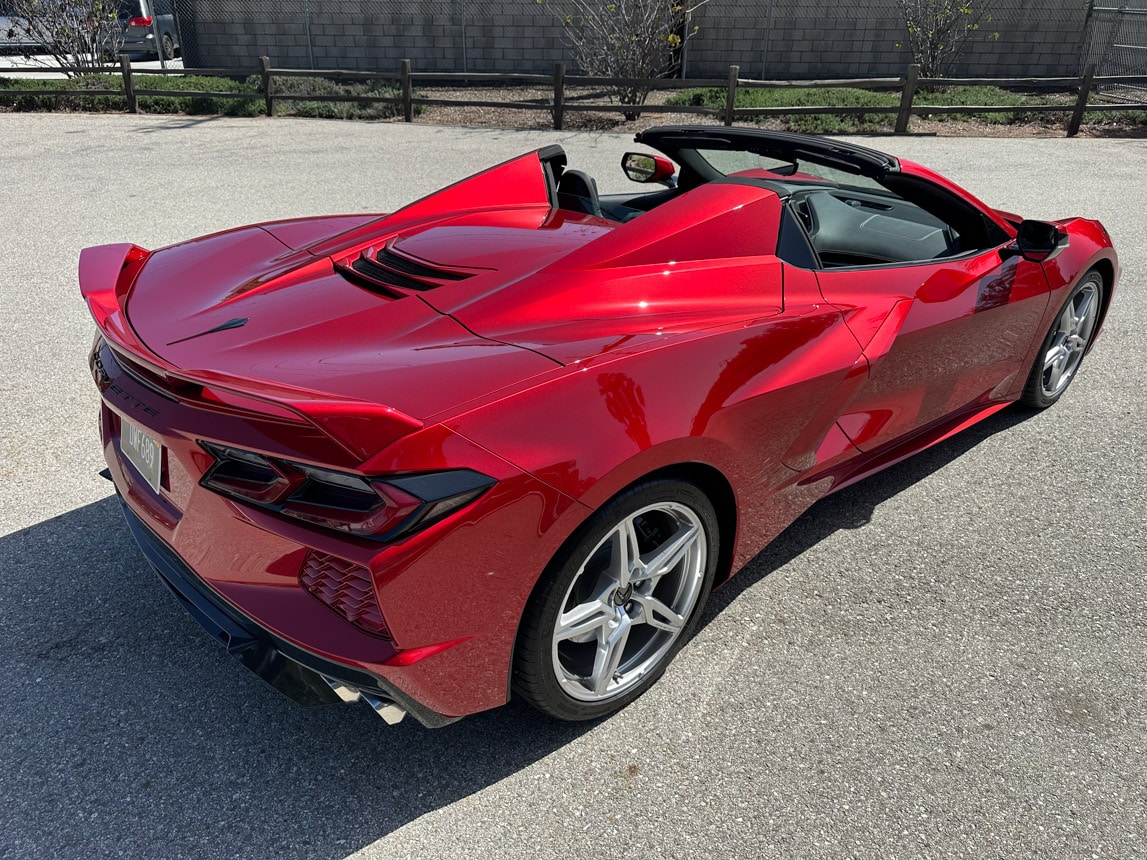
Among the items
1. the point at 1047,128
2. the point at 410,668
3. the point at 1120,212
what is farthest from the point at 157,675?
the point at 1047,128

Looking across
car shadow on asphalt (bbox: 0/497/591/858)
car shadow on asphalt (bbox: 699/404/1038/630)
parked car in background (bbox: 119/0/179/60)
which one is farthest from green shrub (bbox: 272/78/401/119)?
car shadow on asphalt (bbox: 0/497/591/858)

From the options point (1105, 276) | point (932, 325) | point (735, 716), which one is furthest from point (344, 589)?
point (1105, 276)

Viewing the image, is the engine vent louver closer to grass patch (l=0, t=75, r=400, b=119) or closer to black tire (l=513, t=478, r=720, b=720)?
black tire (l=513, t=478, r=720, b=720)

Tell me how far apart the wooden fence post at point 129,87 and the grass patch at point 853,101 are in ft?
30.6

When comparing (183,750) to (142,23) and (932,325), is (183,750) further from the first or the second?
(142,23)

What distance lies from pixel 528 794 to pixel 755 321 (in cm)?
146

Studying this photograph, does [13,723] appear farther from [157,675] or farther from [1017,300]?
[1017,300]

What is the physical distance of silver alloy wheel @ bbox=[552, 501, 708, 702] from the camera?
92.4 inches

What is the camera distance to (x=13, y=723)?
2436mm

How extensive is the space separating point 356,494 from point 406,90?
1396cm

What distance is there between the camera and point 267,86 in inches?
568

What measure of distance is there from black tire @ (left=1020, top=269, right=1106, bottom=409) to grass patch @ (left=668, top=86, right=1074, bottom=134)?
10.0 meters

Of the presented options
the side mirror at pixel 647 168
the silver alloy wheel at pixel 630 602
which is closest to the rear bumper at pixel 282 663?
the silver alloy wheel at pixel 630 602

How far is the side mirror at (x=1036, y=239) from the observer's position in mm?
3574
